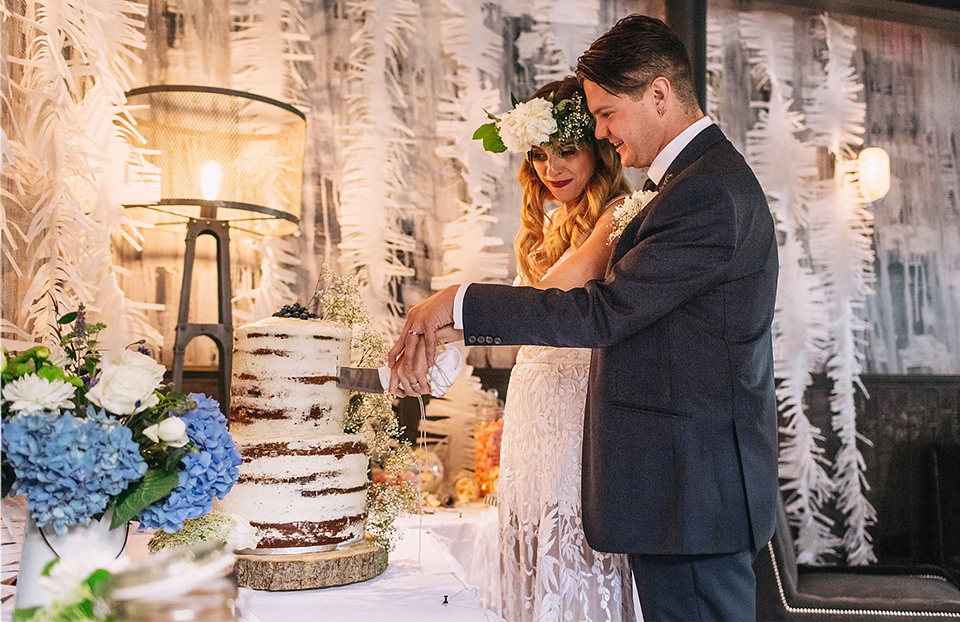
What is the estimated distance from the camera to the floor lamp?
8.53ft

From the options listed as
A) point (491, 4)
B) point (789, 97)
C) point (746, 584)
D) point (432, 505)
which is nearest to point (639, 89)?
point (746, 584)

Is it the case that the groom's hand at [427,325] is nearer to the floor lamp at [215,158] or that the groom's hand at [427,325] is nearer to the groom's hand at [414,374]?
the groom's hand at [414,374]

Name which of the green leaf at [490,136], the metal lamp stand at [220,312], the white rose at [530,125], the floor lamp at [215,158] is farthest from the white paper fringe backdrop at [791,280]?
the metal lamp stand at [220,312]

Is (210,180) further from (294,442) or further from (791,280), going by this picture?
(791,280)

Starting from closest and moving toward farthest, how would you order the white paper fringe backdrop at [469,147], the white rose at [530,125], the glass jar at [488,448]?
the white rose at [530,125]
the glass jar at [488,448]
the white paper fringe backdrop at [469,147]

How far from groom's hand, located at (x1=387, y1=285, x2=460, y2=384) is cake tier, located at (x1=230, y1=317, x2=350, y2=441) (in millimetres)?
182

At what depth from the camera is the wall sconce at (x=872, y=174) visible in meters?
4.21

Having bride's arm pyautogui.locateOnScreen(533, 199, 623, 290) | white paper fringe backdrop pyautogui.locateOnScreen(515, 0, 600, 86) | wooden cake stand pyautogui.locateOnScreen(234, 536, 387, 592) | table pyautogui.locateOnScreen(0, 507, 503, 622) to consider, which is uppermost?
white paper fringe backdrop pyautogui.locateOnScreen(515, 0, 600, 86)

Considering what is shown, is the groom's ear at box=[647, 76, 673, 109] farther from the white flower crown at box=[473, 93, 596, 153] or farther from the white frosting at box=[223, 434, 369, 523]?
the white frosting at box=[223, 434, 369, 523]

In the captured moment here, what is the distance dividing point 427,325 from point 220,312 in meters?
1.31

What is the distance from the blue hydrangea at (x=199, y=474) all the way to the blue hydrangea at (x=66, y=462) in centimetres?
8

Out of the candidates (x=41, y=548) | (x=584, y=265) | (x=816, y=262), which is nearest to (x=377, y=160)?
(x=584, y=265)

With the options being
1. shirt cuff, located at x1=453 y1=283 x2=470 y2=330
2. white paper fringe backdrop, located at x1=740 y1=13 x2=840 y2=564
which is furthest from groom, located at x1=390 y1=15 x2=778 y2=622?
white paper fringe backdrop, located at x1=740 y1=13 x2=840 y2=564

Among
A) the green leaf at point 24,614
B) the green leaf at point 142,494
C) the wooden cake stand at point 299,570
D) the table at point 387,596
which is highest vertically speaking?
the green leaf at point 142,494
